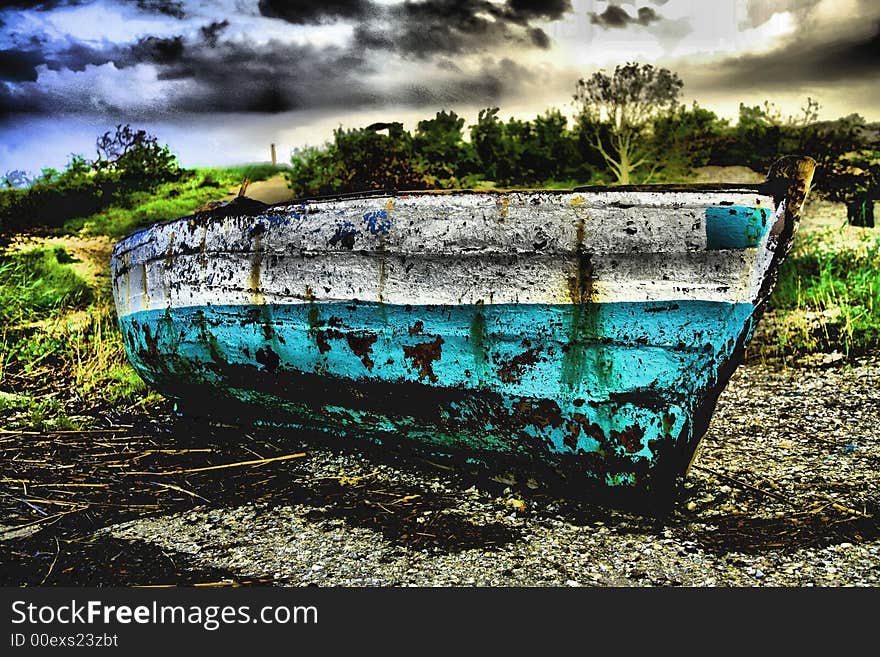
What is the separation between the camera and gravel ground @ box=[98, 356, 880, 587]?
7.78 feet

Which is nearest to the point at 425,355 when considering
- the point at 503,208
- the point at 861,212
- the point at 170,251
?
the point at 503,208

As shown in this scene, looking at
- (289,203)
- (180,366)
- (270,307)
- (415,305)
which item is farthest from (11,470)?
(415,305)

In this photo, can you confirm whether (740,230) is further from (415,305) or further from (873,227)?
(873,227)

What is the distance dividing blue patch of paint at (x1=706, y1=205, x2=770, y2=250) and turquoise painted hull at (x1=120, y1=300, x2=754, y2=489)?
20 centimetres

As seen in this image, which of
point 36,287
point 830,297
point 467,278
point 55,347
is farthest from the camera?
point 36,287

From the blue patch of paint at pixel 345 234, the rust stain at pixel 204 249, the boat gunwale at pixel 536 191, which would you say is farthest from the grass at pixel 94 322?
the blue patch of paint at pixel 345 234

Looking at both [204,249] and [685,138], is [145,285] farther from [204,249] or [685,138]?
[685,138]

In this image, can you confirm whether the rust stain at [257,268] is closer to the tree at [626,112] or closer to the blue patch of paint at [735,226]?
the blue patch of paint at [735,226]

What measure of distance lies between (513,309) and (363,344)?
616mm

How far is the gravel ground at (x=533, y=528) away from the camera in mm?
2371

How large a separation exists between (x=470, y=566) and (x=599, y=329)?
88 centimetres

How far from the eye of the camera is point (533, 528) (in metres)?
2.71

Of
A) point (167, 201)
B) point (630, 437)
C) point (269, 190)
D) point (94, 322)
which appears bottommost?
point (630, 437)

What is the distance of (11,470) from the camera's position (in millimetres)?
3596
